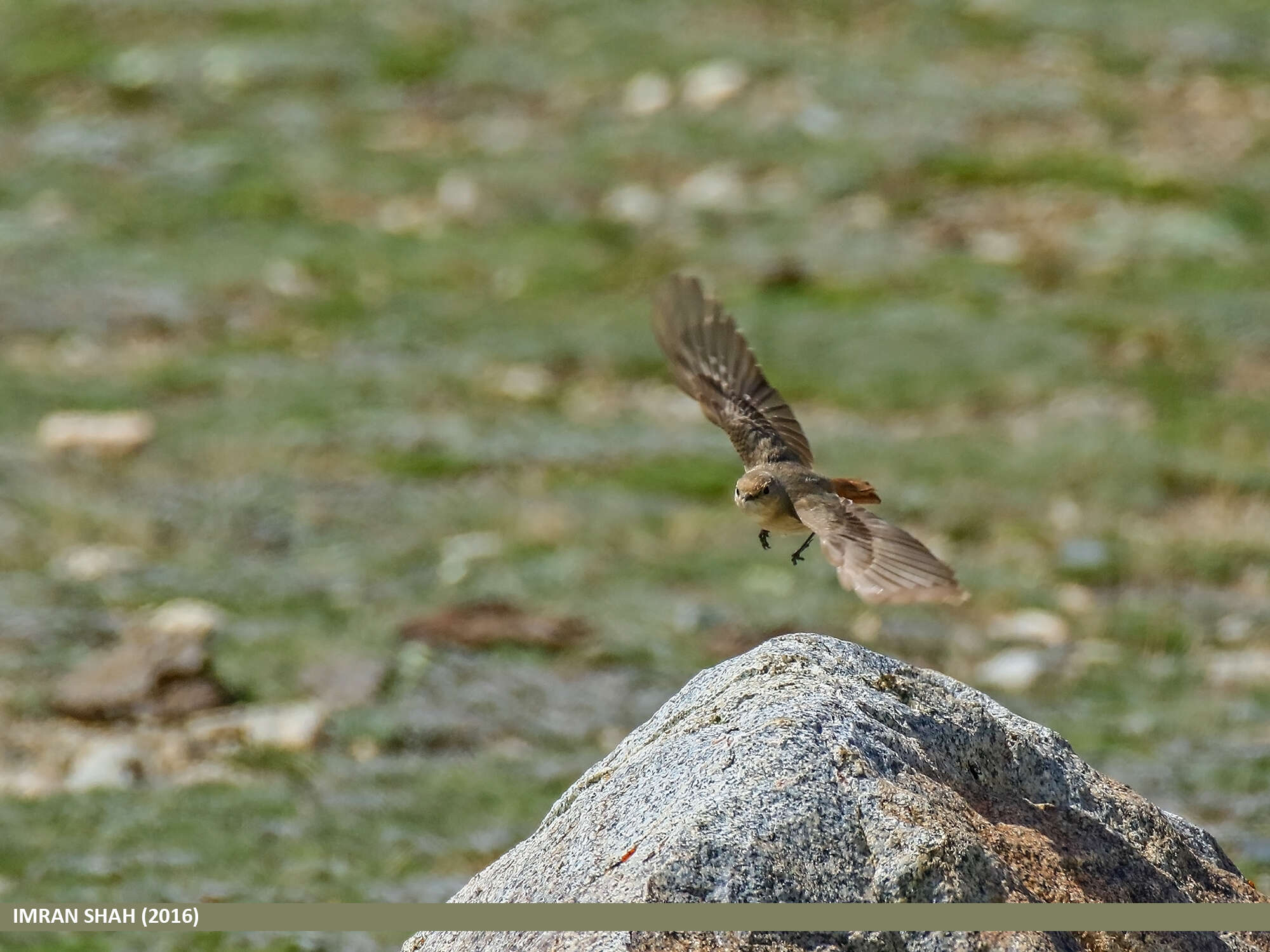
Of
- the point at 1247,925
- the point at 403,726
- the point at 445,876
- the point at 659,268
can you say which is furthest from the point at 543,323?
the point at 1247,925

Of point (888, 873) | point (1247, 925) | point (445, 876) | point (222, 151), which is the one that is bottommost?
point (222, 151)

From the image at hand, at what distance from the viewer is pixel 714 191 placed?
21.1 metres

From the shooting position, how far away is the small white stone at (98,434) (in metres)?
16.0

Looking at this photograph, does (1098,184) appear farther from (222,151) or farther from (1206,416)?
(222,151)

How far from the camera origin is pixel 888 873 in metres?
5.08

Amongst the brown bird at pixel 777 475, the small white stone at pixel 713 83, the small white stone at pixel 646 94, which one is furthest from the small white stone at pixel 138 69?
the brown bird at pixel 777 475

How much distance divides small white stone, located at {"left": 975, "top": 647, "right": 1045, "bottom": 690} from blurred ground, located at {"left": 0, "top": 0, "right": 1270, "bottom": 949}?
0.03m

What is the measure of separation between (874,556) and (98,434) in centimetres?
1150

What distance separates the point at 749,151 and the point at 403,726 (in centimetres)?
1179

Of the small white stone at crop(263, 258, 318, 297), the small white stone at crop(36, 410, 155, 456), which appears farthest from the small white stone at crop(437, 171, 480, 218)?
the small white stone at crop(36, 410, 155, 456)

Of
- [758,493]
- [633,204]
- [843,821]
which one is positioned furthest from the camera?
[633,204]

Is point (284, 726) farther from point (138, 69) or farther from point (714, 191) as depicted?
point (138, 69)

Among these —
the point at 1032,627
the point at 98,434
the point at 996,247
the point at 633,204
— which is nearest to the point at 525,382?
the point at 98,434

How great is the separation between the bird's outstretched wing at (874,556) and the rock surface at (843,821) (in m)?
0.27
